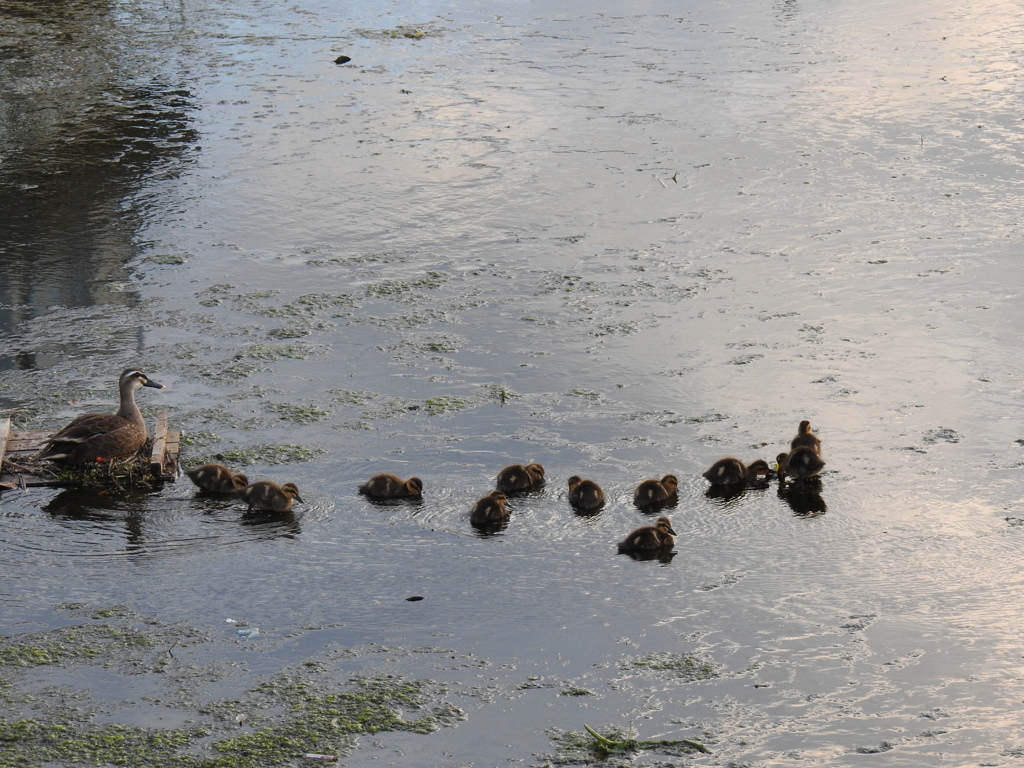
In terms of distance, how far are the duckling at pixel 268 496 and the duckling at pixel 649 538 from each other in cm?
203

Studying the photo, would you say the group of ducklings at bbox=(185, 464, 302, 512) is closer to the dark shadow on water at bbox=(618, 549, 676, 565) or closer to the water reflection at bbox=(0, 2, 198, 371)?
the dark shadow on water at bbox=(618, 549, 676, 565)

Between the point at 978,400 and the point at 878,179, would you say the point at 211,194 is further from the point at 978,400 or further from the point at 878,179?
the point at 978,400

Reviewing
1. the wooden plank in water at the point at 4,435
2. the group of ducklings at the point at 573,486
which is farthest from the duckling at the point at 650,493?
the wooden plank in water at the point at 4,435

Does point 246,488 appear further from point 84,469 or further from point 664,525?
point 664,525

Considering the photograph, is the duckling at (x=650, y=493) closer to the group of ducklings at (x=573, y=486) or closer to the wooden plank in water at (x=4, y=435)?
the group of ducklings at (x=573, y=486)

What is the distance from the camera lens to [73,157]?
14711 mm

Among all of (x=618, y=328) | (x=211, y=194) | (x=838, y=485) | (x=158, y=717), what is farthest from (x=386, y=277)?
(x=158, y=717)

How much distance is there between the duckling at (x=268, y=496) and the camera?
25.1 feet

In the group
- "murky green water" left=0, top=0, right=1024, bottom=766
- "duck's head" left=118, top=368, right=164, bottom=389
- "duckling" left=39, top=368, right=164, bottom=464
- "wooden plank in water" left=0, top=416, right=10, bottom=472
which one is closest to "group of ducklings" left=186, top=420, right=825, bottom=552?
"murky green water" left=0, top=0, right=1024, bottom=766

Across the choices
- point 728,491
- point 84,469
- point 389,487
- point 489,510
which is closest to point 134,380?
point 84,469

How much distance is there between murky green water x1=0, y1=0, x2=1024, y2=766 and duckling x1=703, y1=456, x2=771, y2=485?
124mm

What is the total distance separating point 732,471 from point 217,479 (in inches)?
128

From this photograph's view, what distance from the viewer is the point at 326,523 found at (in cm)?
771

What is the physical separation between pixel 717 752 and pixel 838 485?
3.02m
